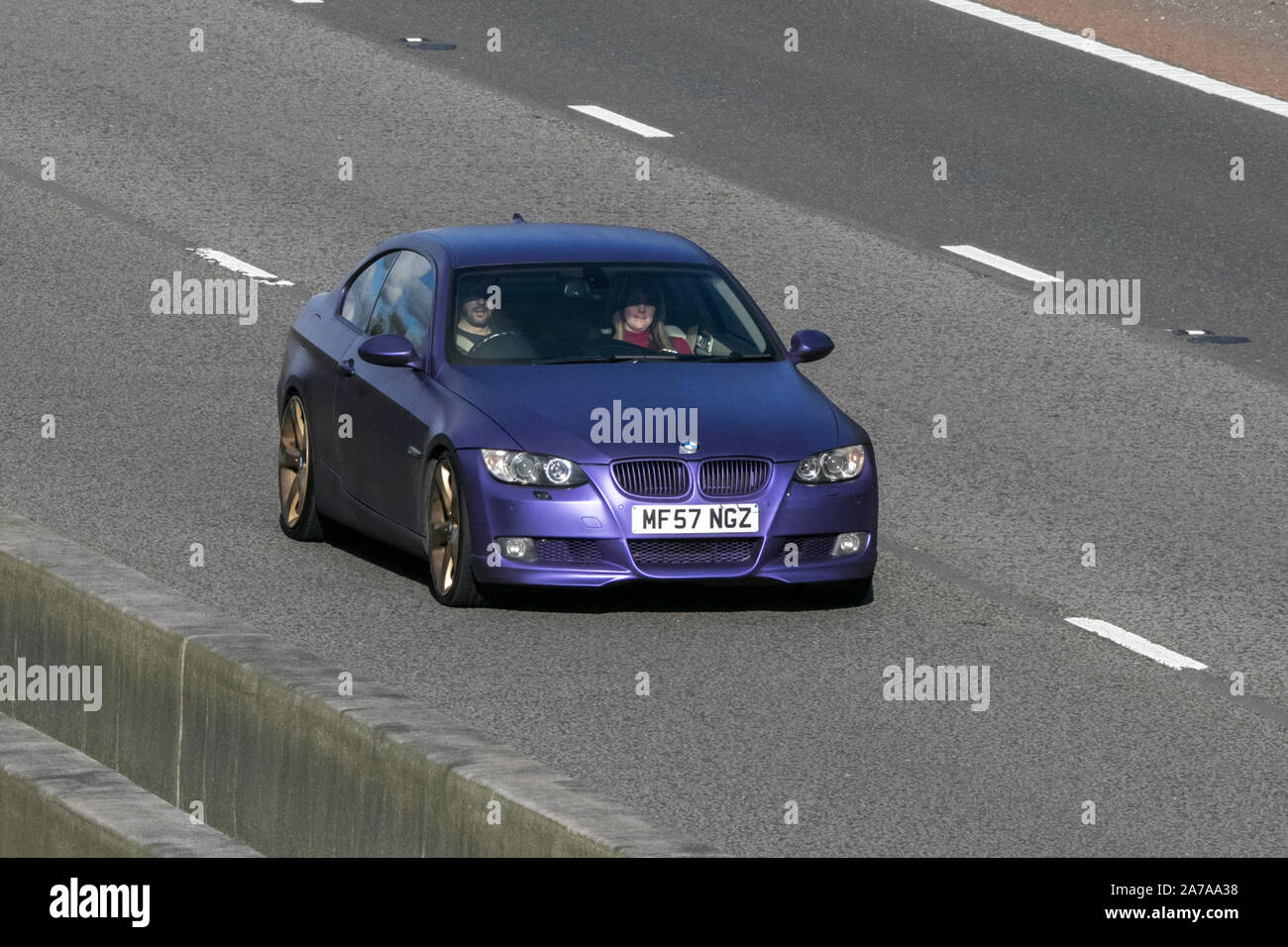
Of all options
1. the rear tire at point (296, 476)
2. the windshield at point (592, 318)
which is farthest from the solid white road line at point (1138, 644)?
the rear tire at point (296, 476)

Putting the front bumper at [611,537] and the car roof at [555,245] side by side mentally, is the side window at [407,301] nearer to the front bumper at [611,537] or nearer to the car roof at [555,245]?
the car roof at [555,245]

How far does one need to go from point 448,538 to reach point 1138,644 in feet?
9.89

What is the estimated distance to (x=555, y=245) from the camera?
43.8 ft

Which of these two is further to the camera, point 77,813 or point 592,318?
point 592,318

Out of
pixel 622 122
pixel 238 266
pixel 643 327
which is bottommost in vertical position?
pixel 643 327

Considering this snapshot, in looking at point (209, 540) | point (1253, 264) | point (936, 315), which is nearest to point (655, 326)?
point (209, 540)

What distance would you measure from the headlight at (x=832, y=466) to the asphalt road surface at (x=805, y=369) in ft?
2.10

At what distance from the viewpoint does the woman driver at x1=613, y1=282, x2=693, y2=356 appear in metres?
12.8

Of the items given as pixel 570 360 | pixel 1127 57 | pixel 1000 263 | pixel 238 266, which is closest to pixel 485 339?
pixel 570 360

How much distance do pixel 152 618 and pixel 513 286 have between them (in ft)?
12.1

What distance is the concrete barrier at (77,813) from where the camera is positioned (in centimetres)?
756

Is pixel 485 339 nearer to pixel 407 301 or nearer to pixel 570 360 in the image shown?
pixel 570 360

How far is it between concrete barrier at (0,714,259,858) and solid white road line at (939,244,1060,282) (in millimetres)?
11748

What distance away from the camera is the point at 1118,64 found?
952 inches
